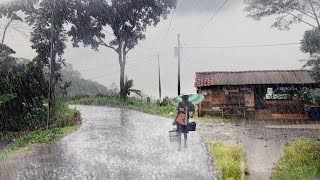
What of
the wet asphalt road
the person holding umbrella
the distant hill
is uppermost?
the distant hill

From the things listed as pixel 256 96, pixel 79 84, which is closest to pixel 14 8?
pixel 256 96

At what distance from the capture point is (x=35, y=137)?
57.3 feet

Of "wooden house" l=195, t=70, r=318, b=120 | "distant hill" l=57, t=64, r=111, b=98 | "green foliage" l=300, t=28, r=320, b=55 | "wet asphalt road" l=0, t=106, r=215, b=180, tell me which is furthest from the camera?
"distant hill" l=57, t=64, r=111, b=98

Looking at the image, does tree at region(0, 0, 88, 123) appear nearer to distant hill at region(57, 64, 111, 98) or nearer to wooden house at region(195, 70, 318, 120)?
wooden house at region(195, 70, 318, 120)

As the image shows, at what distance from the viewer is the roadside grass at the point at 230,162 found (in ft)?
29.0

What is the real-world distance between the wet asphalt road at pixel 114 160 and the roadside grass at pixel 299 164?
175cm

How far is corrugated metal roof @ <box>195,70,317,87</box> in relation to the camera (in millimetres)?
25812

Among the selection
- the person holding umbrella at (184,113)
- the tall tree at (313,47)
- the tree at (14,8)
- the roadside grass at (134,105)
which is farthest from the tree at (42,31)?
the tall tree at (313,47)

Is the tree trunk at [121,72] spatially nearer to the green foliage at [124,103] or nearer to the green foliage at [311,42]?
the green foliage at [124,103]

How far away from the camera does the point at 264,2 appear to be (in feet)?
73.0

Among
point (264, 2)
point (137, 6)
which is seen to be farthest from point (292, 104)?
point (137, 6)

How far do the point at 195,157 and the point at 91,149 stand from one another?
13.2 ft

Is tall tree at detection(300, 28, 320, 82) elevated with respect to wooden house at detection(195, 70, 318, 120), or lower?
elevated

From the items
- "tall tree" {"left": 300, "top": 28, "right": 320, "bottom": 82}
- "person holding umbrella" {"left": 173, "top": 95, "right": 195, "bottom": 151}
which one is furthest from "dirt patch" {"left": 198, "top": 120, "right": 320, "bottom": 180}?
"tall tree" {"left": 300, "top": 28, "right": 320, "bottom": 82}
